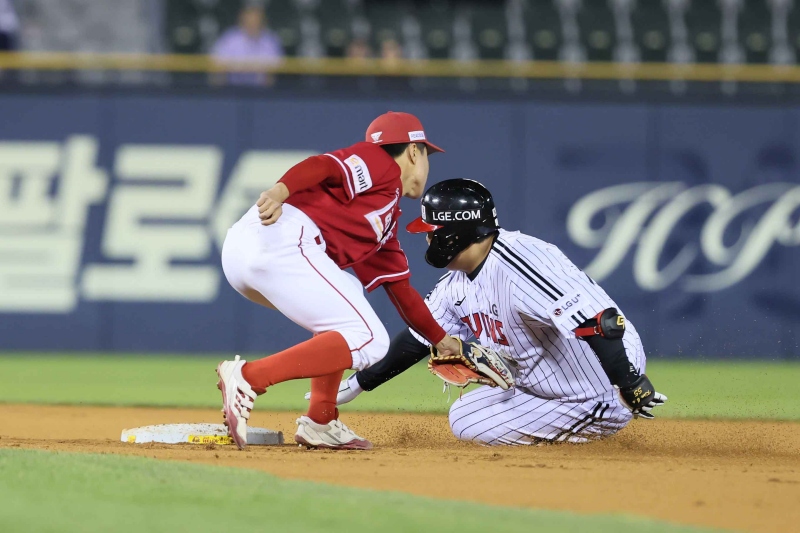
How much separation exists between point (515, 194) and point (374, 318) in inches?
236

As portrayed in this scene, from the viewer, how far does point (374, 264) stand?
516cm

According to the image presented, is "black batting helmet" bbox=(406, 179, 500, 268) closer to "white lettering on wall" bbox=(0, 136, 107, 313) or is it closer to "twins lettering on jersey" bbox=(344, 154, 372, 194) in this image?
"twins lettering on jersey" bbox=(344, 154, 372, 194)

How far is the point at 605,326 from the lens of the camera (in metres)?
4.70

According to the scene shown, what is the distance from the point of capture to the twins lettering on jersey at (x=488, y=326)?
5344 millimetres

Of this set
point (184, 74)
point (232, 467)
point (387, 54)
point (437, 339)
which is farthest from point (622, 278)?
point (232, 467)

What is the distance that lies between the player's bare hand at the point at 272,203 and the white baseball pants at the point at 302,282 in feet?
0.65

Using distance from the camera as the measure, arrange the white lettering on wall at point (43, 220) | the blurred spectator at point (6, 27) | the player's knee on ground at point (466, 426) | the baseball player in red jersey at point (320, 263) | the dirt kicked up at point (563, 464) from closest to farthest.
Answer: the dirt kicked up at point (563, 464)
the baseball player in red jersey at point (320, 263)
the player's knee on ground at point (466, 426)
the white lettering on wall at point (43, 220)
the blurred spectator at point (6, 27)

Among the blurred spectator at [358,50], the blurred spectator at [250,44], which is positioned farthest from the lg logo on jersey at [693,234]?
the blurred spectator at [250,44]

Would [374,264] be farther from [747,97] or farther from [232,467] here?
[747,97]

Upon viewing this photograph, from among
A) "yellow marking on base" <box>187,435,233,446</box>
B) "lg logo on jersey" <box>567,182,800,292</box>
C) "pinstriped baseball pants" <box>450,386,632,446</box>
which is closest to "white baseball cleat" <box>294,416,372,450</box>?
"yellow marking on base" <box>187,435,233,446</box>

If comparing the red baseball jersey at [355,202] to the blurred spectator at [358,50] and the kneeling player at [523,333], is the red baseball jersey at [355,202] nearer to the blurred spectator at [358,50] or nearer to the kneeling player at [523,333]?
the kneeling player at [523,333]

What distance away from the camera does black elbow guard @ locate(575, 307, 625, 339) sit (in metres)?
4.71

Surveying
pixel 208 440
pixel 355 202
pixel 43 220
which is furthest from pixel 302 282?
pixel 43 220

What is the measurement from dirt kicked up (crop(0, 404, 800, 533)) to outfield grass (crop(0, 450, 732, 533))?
22 centimetres
